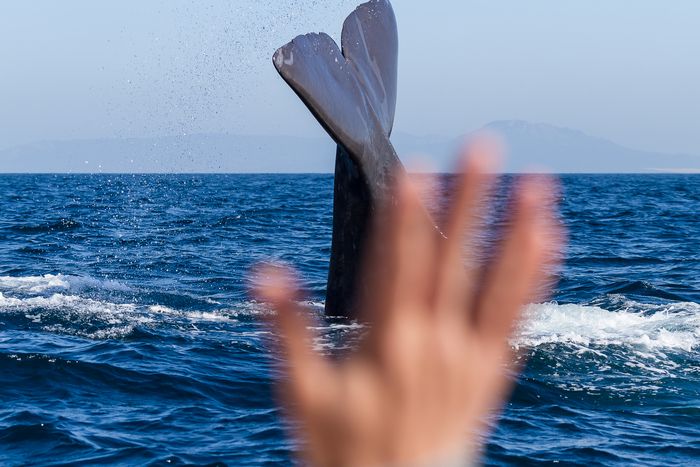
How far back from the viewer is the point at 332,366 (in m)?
6.38

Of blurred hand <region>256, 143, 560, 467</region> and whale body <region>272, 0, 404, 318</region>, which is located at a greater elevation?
whale body <region>272, 0, 404, 318</region>

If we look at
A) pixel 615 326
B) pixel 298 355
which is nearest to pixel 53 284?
pixel 298 355

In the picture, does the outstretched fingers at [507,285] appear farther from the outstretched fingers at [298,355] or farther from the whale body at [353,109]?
the outstretched fingers at [298,355]

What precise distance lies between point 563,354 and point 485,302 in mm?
957

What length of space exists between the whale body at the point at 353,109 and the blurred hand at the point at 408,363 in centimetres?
18

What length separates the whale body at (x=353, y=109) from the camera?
5.25 meters

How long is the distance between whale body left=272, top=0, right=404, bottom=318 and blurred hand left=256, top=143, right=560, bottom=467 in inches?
7.0

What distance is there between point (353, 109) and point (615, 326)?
4526 mm

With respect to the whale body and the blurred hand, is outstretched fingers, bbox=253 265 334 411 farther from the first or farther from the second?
the whale body

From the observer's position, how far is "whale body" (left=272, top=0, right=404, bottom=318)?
17.2ft

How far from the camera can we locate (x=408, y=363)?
6250 millimetres

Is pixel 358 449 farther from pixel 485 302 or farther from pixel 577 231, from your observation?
pixel 577 231

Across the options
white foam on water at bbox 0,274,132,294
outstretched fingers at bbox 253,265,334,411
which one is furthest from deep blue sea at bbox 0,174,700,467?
outstretched fingers at bbox 253,265,334,411

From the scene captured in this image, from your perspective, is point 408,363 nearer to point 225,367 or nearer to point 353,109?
point 225,367
